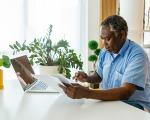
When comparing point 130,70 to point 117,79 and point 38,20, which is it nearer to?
point 117,79

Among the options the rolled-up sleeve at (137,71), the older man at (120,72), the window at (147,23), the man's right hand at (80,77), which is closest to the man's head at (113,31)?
the older man at (120,72)

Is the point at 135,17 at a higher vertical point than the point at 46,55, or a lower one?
higher

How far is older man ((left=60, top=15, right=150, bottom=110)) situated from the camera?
1.64 metres

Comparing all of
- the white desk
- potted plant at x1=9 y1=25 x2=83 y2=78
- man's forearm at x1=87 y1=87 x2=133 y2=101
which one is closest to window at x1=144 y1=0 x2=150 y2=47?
potted plant at x1=9 y1=25 x2=83 y2=78

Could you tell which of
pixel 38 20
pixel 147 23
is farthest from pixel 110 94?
pixel 38 20

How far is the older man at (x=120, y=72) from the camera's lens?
5.40 ft

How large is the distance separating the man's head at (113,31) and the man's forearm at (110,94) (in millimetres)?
391

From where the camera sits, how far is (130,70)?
5.98 ft

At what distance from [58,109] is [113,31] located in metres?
0.71

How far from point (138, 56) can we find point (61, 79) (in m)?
0.55

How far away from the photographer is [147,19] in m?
3.16

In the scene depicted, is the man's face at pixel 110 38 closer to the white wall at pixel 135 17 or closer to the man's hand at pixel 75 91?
the man's hand at pixel 75 91

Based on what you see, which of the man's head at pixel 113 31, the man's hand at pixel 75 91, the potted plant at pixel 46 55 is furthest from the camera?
the potted plant at pixel 46 55

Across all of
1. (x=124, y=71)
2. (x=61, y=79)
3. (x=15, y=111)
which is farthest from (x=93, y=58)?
(x=15, y=111)
